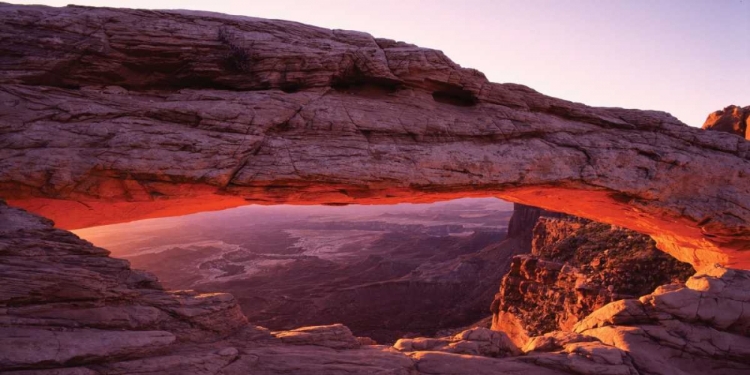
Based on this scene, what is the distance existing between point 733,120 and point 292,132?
1995 centimetres

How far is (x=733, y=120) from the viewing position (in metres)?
15.9

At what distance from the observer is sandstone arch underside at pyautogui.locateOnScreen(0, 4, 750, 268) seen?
8.33 meters

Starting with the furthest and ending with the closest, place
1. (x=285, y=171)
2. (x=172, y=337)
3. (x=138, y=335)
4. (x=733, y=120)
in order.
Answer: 1. (x=733, y=120)
2. (x=285, y=171)
3. (x=172, y=337)
4. (x=138, y=335)

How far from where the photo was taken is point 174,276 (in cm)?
4659

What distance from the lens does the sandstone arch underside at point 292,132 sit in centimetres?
833

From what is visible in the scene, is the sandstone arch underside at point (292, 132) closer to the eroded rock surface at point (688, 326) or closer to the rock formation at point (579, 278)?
the eroded rock surface at point (688, 326)

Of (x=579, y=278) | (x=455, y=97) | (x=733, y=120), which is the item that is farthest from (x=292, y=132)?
(x=733, y=120)

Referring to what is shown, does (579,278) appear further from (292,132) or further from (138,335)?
(138,335)

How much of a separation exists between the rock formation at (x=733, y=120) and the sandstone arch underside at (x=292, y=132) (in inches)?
211

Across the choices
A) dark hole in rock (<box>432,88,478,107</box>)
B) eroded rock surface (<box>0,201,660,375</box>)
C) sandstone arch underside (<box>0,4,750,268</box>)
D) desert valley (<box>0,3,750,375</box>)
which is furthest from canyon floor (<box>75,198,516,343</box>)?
dark hole in rock (<box>432,88,478,107</box>)

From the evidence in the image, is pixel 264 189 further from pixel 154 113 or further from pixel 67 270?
pixel 67 270

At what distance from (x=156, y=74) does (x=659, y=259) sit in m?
23.1

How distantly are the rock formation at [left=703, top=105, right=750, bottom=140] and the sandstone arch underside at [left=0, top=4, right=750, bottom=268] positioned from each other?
17.6ft

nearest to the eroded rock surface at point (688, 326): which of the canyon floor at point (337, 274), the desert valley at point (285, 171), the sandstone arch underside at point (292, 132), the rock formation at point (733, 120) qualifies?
the desert valley at point (285, 171)
